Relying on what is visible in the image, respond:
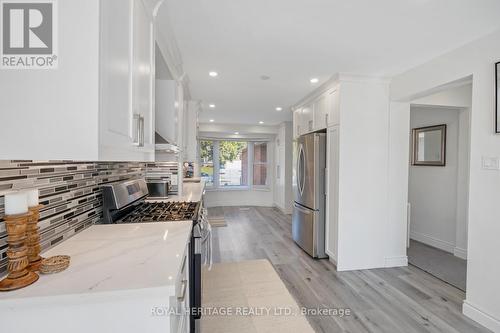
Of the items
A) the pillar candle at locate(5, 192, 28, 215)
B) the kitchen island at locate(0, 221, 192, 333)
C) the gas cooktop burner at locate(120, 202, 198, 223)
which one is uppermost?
the pillar candle at locate(5, 192, 28, 215)

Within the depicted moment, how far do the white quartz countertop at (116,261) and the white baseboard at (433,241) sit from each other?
4000mm

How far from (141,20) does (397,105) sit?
117 inches

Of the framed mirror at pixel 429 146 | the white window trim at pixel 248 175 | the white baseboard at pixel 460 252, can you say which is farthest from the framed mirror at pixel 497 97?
the white window trim at pixel 248 175

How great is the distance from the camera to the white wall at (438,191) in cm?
351

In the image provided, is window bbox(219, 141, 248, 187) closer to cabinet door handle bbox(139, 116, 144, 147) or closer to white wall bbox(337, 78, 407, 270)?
white wall bbox(337, 78, 407, 270)

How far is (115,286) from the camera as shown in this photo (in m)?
0.73

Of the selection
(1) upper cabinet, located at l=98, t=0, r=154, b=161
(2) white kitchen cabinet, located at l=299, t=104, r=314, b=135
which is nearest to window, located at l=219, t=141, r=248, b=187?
(2) white kitchen cabinet, located at l=299, t=104, r=314, b=135

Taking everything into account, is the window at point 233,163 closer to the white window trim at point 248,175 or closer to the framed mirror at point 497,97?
the white window trim at point 248,175

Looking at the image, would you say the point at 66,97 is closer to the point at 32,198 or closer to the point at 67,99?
the point at 67,99

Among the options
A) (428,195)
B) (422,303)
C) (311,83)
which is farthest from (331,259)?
(311,83)

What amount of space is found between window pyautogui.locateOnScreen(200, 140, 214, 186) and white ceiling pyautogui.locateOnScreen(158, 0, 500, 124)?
4121mm

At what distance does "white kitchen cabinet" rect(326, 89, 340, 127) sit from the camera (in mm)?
2969

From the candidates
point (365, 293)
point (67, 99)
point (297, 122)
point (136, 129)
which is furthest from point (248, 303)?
point (297, 122)

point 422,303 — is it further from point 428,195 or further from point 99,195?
point 99,195
